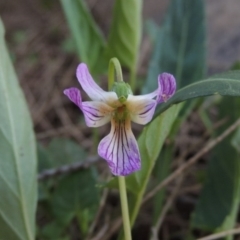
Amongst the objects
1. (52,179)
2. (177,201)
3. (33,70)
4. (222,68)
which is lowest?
(177,201)

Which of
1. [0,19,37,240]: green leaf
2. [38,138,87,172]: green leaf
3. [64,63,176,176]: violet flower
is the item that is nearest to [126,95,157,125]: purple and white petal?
[64,63,176,176]: violet flower

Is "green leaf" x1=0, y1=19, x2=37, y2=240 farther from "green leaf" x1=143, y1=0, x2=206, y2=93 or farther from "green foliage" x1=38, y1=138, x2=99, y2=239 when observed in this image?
"green leaf" x1=143, y1=0, x2=206, y2=93

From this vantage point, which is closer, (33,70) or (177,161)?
(177,161)

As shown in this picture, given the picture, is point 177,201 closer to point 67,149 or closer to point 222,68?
point 67,149

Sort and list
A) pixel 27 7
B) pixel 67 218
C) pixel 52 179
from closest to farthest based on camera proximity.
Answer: pixel 67 218
pixel 52 179
pixel 27 7

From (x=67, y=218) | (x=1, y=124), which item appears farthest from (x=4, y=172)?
(x=67, y=218)

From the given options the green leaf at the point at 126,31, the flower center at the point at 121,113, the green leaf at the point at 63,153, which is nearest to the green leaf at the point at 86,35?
the green leaf at the point at 126,31
